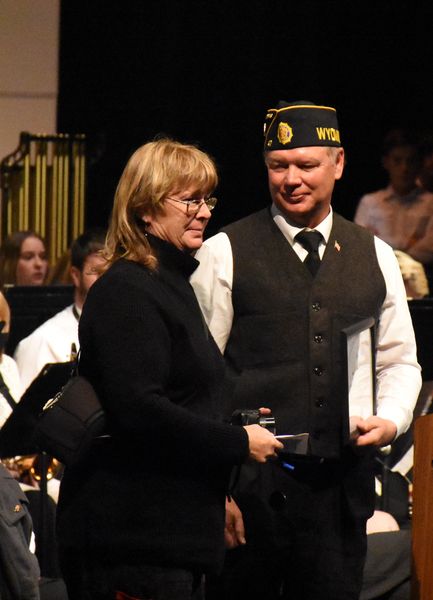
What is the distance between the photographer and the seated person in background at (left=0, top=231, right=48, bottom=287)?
7477 mm

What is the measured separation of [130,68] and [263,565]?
19.8ft

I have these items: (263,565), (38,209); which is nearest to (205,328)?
(263,565)

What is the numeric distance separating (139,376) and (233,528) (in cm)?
73

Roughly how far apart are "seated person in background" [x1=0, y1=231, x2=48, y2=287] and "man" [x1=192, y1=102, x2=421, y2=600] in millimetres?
4175

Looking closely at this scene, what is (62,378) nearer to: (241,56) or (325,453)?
(325,453)

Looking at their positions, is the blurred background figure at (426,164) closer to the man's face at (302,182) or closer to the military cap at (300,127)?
the military cap at (300,127)

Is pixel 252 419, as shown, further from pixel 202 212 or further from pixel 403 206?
pixel 403 206

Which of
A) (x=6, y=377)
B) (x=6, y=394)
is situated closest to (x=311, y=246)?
(x=6, y=394)

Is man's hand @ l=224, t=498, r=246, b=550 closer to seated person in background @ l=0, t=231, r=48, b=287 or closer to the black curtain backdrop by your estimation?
seated person in background @ l=0, t=231, r=48, b=287

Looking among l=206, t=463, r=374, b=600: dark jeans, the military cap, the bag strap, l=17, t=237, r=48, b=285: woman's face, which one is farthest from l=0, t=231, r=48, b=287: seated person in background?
l=206, t=463, r=374, b=600: dark jeans

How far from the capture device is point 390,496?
17.2 feet

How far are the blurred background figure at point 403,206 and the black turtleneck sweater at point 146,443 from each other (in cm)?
492

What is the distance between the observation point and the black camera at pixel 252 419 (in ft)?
9.89

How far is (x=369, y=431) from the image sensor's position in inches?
127
